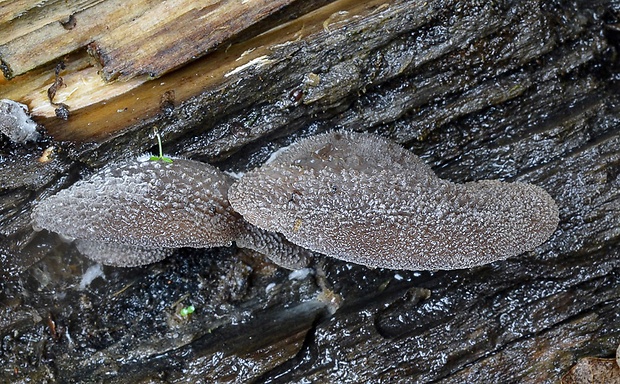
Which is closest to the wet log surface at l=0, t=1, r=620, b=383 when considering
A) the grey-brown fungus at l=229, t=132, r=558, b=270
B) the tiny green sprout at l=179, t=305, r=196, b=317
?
the tiny green sprout at l=179, t=305, r=196, b=317

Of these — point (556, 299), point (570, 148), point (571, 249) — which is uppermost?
point (570, 148)

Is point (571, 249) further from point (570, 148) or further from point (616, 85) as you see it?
point (616, 85)

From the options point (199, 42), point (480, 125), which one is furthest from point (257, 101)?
point (480, 125)

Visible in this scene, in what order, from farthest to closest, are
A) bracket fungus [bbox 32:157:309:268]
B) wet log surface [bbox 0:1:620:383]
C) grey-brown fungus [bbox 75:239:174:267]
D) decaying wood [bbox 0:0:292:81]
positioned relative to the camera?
grey-brown fungus [bbox 75:239:174:267] < wet log surface [bbox 0:1:620:383] < decaying wood [bbox 0:0:292:81] < bracket fungus [bbox 32:157:309:268]

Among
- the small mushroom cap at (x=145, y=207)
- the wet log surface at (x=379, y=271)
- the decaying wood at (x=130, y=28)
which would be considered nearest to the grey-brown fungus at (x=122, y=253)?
the wet log surface at (x=379, y=271)

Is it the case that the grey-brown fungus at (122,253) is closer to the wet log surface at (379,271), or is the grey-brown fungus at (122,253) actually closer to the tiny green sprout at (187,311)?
the wet log surface at (379,271)

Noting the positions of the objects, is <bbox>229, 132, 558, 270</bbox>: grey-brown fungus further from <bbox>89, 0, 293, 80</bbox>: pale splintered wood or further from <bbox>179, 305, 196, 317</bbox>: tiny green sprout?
<bbox>179, 305, 196, 317</bbox>: tiny green sprout
